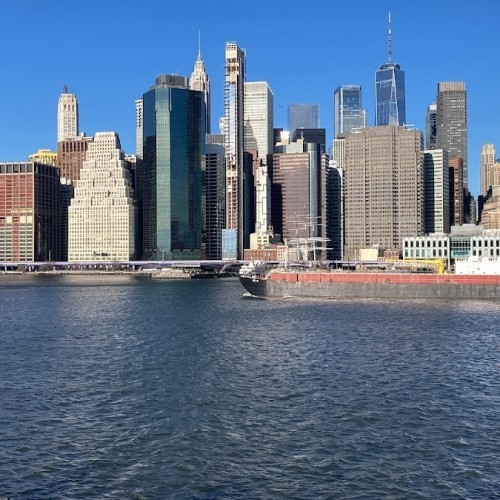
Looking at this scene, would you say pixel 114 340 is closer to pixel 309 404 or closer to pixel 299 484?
pixel 309 404

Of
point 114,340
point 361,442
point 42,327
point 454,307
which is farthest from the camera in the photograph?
point 454,307

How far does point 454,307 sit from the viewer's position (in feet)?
319

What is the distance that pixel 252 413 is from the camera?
1469 inches

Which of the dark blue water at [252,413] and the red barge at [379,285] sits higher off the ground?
the red barge at [379,285]

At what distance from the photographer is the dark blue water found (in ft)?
91.2

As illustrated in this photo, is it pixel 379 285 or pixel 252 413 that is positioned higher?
pixel 379 285

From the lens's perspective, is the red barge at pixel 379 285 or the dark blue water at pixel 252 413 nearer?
→ the dark blue water at pixel 252 413

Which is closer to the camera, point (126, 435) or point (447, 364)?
point (126, 435)

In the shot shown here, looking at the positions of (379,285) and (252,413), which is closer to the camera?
(252,413)

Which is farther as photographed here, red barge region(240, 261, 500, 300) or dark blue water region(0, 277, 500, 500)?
→ red barge region(240, 261, 500, 300)

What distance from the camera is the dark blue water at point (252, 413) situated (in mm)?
27812

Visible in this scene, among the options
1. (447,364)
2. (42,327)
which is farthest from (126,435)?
(42,327)

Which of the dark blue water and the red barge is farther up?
the red barge

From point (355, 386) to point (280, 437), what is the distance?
1194 cm
